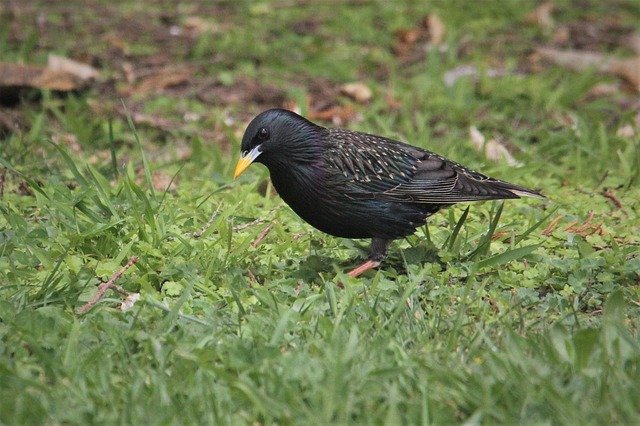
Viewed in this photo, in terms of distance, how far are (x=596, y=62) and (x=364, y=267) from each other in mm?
4485

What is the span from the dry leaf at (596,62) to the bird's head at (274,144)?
13.6ft

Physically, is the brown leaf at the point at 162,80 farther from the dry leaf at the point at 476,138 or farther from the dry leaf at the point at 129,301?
the dry leaf at the point at 129,301

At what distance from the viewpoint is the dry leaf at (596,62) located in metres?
8.57

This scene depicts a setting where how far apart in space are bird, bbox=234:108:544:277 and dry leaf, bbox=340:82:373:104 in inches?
112

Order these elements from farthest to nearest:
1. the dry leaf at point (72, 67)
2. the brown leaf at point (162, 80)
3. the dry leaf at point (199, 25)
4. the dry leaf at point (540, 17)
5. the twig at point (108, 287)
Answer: the dry leaf at point (540, 17) < the dry leaf at point (199, 25) < the brown leaf at point (162, 80) < the dry leaf at point (72, 67) < the twig at point (108, 287)

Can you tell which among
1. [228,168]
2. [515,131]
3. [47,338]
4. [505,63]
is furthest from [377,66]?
[47,338]

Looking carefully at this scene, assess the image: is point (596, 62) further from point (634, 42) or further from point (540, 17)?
point (540, 17)

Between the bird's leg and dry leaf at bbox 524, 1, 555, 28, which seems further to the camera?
dry leaf at bbox 524, 1, 555, 28

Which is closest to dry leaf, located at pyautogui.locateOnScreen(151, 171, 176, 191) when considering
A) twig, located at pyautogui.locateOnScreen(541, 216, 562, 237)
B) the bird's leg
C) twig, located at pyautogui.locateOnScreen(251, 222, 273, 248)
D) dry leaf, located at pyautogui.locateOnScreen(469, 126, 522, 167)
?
twig, located at pyautogui.locateOnScreen(251, 222, 273, 248)

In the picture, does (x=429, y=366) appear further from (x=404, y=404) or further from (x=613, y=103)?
(x=613, y=103)

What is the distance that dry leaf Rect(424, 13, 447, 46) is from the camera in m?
9.45

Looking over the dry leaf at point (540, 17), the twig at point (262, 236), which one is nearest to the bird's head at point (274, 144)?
the twig at point (262, 236)

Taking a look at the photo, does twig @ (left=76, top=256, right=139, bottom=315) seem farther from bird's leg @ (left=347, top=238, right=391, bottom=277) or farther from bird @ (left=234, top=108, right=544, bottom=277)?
bird's leg @ (left=347, top=238, right=391, bottom=277)

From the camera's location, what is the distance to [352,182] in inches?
201
